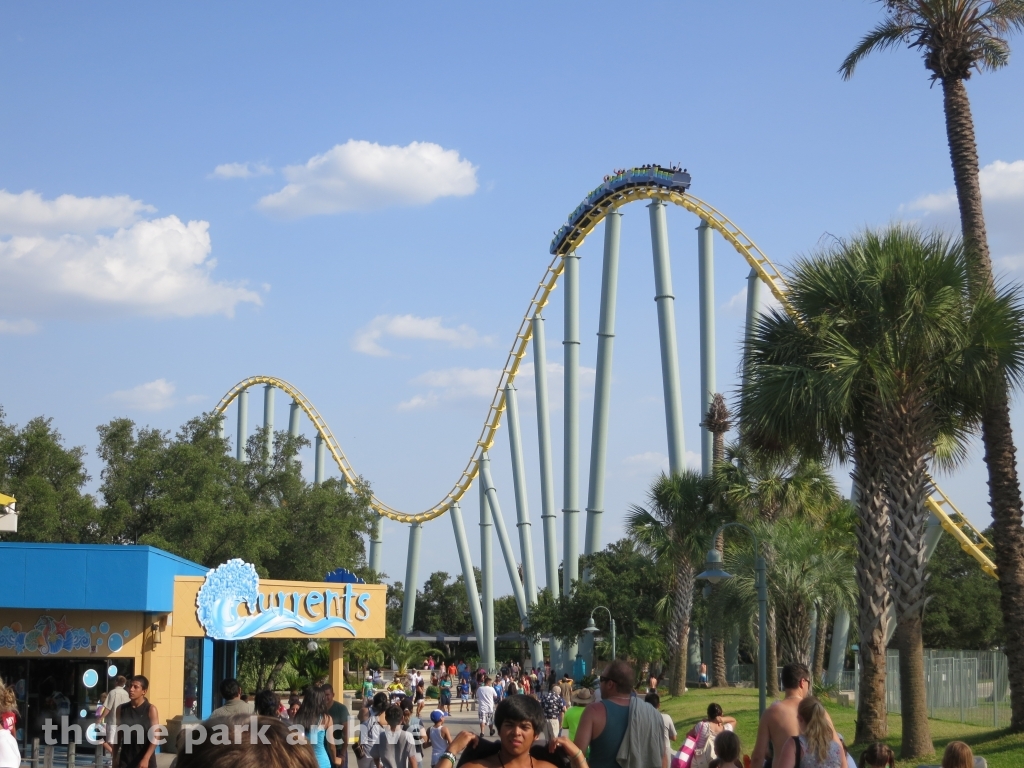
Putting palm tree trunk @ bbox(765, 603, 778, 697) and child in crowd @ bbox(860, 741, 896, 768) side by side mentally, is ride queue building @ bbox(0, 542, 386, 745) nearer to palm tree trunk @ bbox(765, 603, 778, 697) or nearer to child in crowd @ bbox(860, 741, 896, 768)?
palm tree trunk @ bbox(765, 603, 778, 697)

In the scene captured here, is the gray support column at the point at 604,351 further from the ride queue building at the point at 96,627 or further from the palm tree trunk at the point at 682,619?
the ride queue building at the point at 96,627

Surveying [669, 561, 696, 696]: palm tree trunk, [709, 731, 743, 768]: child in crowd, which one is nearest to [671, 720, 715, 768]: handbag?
[709, 731, 743, 768]: child in crowd

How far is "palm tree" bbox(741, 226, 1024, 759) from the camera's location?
1317cm

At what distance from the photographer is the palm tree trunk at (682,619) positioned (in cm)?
2831

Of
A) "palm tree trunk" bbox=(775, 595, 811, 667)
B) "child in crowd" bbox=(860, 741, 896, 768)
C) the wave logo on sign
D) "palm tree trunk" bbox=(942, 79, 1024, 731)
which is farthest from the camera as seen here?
"palm tree trunk" bbox=(775, 595, 811, 667)

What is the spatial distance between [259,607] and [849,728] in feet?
34.9

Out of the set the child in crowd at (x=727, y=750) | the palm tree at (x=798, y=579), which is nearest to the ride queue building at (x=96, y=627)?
the palm tree at (x=798, y=579)

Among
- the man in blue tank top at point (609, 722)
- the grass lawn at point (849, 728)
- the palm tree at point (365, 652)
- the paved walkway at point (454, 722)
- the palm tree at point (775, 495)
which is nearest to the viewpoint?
the man in blue tank top at point (609, 722)

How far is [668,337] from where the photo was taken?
104 ft

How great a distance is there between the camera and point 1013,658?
1350 cm

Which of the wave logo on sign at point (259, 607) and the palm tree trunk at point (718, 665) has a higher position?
the wave logo on sign at point (259, 607)

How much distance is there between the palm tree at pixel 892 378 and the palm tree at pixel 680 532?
13.8m

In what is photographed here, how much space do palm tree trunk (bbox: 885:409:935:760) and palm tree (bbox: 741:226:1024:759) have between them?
0.04ft

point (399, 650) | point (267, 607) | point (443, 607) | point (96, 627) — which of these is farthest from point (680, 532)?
point (443, 607)
